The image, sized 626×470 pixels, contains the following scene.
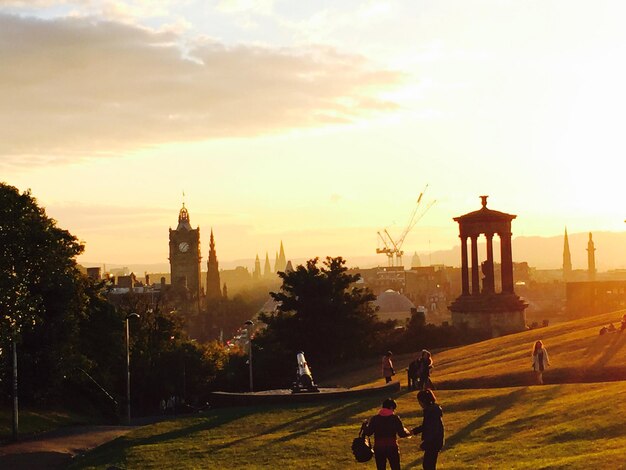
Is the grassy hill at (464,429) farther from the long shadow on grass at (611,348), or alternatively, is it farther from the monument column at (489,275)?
the monument column at (489,275)

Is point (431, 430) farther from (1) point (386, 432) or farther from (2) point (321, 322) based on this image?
(2) point (321, 322)

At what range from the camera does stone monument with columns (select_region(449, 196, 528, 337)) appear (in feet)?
227

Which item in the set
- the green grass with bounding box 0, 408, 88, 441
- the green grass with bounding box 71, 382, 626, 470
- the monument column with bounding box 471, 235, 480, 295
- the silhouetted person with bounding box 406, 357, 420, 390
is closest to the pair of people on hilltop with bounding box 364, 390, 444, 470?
the green grass with bounding box 71, 382, 626, 470

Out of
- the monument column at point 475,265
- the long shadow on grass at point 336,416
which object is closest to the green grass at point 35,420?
the long shadow on grass at point 336,416

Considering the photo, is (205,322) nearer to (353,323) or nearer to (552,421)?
(353,323)

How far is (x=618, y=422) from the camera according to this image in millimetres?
24578

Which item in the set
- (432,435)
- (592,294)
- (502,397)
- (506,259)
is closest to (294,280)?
(506,259)

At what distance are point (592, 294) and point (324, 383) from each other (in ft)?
220

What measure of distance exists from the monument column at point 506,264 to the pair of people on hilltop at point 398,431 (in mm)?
52771

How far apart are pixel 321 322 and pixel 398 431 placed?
48.7 m

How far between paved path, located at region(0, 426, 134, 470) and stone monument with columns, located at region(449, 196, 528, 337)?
34.8 m

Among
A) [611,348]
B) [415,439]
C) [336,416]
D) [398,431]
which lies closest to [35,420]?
[336,416]

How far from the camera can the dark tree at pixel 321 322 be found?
218 feet

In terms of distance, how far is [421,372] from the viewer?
35.6m
